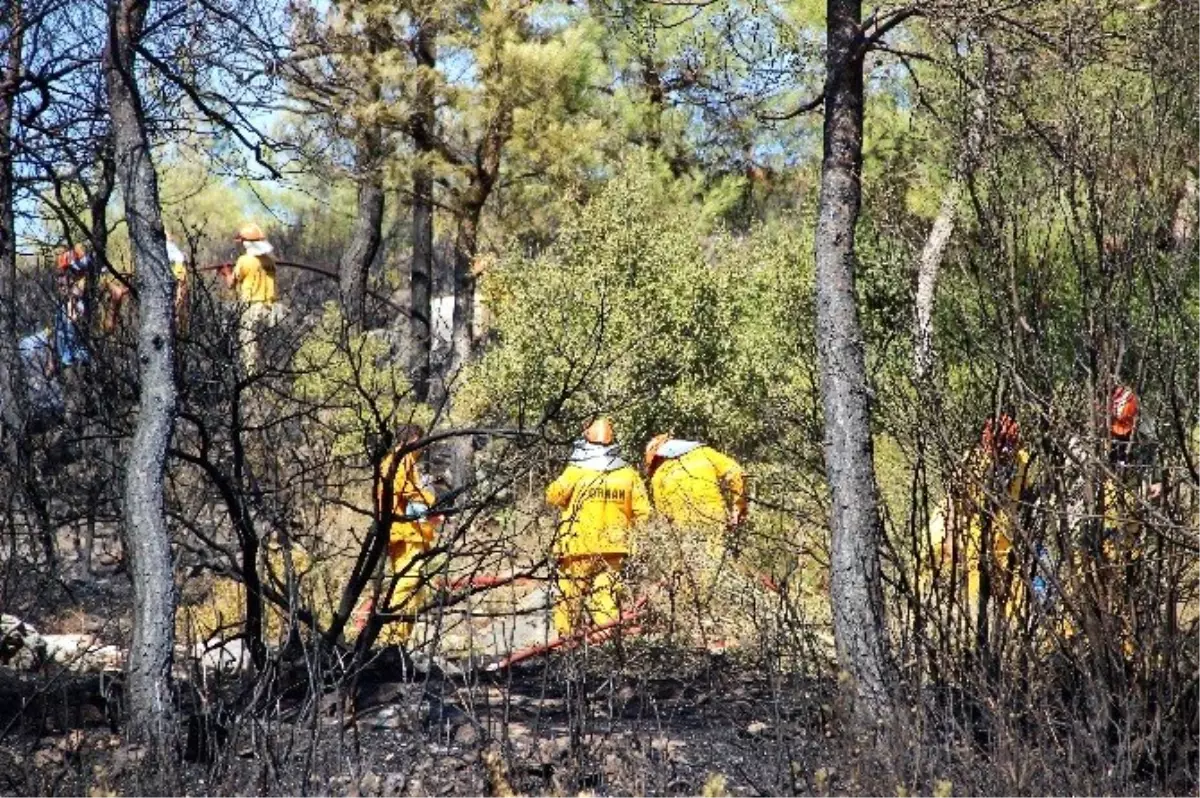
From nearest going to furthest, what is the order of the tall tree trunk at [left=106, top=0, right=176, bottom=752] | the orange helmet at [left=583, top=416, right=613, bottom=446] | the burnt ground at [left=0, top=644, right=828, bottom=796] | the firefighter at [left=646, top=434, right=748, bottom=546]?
the burnt ground at [left=0, top=644, right=828, bottom=796], the tall tree trunk at [left=106, top=0, right=176, bottom=752], the orange helmet at [left=583, top=416, right=613, bottom=446], the firefighter at [left=646, top=434, right=748, bottom=546]

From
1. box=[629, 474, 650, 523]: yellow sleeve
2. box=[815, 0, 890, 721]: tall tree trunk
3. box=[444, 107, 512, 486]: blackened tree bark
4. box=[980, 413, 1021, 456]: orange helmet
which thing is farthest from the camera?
box=[444, 107, 512, 486]: blackened tree bark

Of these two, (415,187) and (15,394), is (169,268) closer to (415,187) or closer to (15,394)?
(15,394)

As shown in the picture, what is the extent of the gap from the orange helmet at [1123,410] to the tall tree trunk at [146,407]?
138 inches

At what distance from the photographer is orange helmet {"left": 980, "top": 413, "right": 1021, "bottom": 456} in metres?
7.31

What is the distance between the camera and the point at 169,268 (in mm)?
7273

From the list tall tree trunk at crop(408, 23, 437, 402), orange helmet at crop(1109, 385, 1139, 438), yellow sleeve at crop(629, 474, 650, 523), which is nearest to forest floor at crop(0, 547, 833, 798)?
orange helmet at crop(1109, 385, 1139, 438)

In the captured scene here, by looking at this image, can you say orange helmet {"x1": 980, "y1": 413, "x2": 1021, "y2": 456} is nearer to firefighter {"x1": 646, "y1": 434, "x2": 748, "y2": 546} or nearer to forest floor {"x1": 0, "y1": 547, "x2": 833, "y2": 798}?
forest floor {"x1": 0, "y1": 547, "x2": 833, "y2": 798}

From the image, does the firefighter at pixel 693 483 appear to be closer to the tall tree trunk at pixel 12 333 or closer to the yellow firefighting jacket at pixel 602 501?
the yellow firefighting jacket at pixel 602 501

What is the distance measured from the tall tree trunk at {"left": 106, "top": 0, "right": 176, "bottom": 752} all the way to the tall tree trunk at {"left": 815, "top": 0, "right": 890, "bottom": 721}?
9.11 feet

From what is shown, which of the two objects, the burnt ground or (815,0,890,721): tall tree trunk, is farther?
(815,0,890,721): tall tree trunk

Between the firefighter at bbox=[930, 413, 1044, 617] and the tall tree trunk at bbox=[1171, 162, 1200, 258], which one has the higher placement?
the tall tree trunk at bbox=[1171, 162, 1200, 258]

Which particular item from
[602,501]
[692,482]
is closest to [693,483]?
[692,482]

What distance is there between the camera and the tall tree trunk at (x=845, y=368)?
26.2 feet

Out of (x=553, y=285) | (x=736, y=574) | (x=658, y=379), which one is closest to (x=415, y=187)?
(x=553, y=285)
